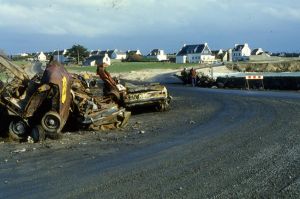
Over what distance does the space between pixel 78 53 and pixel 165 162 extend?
464ft

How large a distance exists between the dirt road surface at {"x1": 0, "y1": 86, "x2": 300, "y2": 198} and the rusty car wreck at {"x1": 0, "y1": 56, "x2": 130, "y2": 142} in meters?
0.51

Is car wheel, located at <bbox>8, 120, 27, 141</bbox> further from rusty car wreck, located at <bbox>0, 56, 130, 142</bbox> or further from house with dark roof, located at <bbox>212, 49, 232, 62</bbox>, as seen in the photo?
house with dark roof, located at <bbox>212, 49, 232, 62</bbox>

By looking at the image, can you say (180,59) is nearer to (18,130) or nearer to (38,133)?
(18,130)

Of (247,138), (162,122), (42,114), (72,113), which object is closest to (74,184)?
(247,138)

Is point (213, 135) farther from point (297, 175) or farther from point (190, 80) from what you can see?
point (190, 80)

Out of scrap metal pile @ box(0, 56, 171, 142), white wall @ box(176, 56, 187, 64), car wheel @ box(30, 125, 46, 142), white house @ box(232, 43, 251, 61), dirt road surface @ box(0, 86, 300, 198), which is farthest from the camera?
white house @ box(232, 43, 251, 61)

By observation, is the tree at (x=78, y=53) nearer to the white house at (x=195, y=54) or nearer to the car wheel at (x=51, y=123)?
the white house at (x=195, y=54)

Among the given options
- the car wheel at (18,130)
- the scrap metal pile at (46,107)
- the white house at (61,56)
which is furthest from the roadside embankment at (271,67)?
the car wheel at (18,130)

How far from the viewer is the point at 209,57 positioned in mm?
166375

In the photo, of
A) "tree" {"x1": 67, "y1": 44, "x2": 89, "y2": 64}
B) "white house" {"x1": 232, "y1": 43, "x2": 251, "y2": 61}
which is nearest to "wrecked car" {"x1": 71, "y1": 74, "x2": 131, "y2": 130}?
"tree" {"x1": 67, "y1": 44, "x2": 89, "y2": 64}

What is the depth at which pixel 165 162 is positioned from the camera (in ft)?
32.2

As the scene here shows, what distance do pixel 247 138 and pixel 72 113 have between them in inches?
218

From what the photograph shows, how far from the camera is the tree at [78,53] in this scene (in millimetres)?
149500

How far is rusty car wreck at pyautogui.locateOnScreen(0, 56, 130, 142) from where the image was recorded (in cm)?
1383
